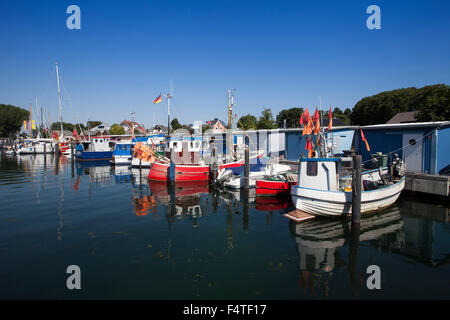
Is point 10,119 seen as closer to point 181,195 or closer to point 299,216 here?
point 181,195

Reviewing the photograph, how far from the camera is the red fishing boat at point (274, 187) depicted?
17.8 meters

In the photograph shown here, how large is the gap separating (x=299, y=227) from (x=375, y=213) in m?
4.90

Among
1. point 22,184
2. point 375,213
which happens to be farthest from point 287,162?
point 22,184

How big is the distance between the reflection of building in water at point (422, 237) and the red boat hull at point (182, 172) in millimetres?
15202

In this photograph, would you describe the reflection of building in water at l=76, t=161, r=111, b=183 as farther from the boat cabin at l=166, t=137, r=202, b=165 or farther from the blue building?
the blue building

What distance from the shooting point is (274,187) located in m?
17.8

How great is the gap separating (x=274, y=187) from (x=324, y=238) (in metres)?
6.87

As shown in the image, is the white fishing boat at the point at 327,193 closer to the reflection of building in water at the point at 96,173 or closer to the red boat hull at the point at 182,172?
the red boat hull at the point at 182,172

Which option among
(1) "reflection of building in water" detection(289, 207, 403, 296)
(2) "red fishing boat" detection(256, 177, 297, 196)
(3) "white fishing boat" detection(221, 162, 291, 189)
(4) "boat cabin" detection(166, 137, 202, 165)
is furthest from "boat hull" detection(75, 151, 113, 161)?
(1) "reflection of building in water" detection(289, 207, 403, 296)

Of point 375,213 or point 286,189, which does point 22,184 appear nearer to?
point 286,189

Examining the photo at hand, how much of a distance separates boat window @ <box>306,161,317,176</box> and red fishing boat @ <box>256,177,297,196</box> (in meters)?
4.16

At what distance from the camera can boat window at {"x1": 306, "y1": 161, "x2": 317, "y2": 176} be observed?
13516 mm

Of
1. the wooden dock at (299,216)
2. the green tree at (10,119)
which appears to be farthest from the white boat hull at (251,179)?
the green tree at (10,119)
